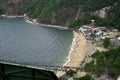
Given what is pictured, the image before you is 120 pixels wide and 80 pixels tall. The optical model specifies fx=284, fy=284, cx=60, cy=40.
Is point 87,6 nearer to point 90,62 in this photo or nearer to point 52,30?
point 52,30

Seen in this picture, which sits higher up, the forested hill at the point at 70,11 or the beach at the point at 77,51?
the beach at the point at 77,51

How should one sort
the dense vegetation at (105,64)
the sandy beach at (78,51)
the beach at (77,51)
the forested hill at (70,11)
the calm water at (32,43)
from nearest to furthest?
the dense vegetation at (105,64), the beach at (77,51), the sandy beach at (78,51), the calm water at (32,43), the forested hill at (70,11)

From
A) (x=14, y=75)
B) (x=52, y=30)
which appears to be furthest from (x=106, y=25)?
(x=14, y=75)

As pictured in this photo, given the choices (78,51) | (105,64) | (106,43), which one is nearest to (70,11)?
(78,51)

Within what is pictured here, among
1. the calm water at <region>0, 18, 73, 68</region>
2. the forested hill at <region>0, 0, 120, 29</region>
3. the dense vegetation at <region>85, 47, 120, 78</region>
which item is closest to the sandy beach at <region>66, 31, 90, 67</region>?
the calm water at <region>0, 18, 73, 68</region>

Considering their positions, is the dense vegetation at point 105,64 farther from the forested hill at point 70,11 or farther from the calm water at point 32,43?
the forested hill at point 70,11

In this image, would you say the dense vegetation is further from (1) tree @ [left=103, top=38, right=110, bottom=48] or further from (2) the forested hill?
(2) the forested hill

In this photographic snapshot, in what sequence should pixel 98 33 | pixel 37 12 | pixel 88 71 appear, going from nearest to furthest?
pixel 88 71, pixel 98 33, pixel 37 12

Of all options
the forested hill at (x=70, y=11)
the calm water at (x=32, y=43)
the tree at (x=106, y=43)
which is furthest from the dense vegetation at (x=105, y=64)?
the forested hill at (x=70, y=11)
